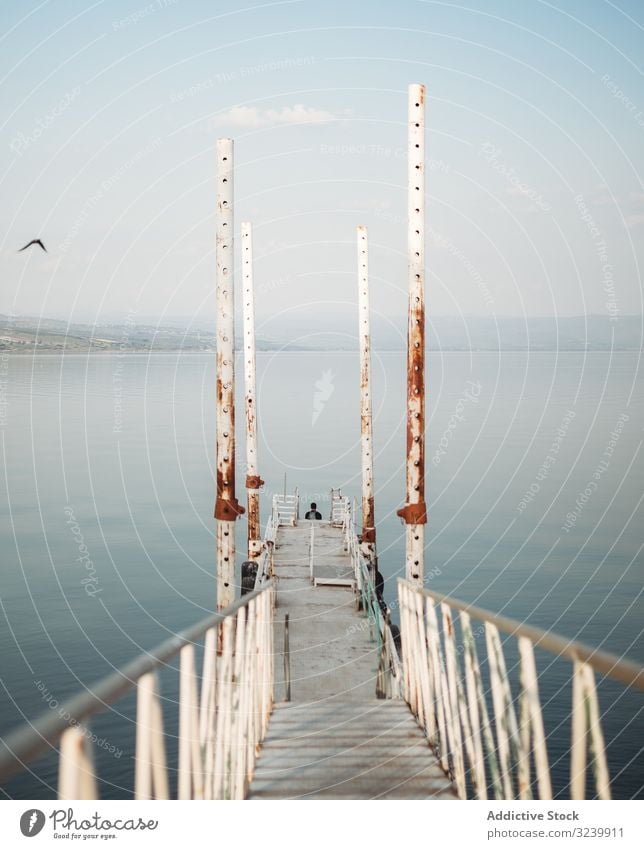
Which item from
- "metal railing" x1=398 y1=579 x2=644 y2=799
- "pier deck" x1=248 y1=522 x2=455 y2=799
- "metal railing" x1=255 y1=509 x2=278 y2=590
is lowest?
Result: "metal railing" x1=255 y1=509 x2=278 y2=590

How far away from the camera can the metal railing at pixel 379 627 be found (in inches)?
474

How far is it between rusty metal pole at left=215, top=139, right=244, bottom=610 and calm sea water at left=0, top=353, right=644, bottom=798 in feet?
17.0

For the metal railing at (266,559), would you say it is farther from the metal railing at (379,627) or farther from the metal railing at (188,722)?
the metal railing at (188,722)

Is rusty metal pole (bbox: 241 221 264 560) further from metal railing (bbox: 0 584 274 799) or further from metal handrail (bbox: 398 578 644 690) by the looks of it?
metal handrail (bbox: 398 578 644 690)

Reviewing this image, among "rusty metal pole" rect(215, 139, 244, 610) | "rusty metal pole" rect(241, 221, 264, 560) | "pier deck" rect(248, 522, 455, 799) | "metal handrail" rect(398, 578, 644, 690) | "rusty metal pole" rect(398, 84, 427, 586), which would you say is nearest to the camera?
"metal handrail" rect(398, 578, 644, 690)

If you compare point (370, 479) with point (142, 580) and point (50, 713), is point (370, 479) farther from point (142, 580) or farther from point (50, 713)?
point (50, 713)

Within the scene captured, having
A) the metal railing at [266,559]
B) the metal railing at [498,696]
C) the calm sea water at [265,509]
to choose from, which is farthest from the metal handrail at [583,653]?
the metal railing at [266,559]

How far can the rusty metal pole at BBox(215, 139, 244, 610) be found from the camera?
41.3 feet

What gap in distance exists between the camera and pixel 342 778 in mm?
5965

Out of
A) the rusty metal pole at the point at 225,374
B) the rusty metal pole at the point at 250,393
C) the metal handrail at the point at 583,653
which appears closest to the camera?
the metal handrail at the point at 583,653

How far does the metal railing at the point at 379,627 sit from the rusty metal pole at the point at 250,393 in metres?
2.97

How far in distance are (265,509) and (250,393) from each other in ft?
66.1

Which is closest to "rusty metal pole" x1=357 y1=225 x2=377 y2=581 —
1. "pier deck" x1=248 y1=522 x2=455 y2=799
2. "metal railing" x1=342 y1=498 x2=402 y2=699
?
"metal railing" x1=342 y1=498 x2=402 y2=699
